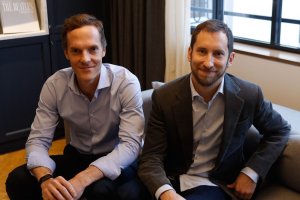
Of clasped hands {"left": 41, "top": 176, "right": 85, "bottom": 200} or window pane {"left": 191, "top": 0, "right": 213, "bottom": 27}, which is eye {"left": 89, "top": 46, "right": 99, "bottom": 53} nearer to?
clasped hands {"left": 41, "top": 176, "right": 85, "bottom": 200}

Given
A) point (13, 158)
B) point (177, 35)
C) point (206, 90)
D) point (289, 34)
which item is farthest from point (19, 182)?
point (289, 34)

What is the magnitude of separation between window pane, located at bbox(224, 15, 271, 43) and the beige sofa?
3.55ft

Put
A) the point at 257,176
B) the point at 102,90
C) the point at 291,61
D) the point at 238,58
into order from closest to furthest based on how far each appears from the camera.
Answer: the point at 257,176 < the point at 102,90 < the point at 291,61 < the point at 238,58

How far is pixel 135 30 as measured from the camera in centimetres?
304

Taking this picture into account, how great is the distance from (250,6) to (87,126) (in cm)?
157

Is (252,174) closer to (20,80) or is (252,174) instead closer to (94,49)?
(94,49)

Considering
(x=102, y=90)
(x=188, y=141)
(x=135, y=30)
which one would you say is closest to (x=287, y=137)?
(x=188, y=141)

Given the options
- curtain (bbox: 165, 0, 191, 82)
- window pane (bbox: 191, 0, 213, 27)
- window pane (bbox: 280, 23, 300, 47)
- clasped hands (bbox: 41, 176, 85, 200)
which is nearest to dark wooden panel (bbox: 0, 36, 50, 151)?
curtain (bbox: 165, 0, 191, 82)

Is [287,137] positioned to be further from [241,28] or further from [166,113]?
[241,28]

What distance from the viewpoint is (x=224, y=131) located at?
64.2 inches

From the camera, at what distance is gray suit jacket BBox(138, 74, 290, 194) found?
1.63 m

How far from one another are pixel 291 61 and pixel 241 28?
674mm

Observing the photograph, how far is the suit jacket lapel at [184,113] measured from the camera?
64.9 inches

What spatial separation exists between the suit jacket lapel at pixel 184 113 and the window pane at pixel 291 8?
4.12 feet
